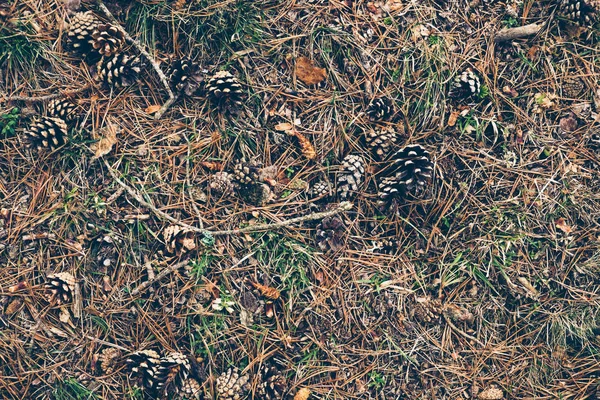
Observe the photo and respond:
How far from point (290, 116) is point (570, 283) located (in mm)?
1724

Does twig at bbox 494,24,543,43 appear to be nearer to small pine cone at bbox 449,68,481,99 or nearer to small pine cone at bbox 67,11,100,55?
small pine cone at bbox 449,68,481,99

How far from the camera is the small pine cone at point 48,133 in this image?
91.0 inches

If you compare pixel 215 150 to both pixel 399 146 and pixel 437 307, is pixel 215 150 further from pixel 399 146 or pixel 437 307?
pixel 437 307

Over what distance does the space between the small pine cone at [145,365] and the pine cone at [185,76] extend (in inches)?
52.7

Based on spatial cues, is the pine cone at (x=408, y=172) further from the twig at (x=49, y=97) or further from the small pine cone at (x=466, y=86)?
the twig at (x=49, y=97)

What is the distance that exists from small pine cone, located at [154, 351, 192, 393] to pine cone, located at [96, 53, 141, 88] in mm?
1412

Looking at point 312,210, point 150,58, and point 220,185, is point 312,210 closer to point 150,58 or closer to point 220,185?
point 220,185

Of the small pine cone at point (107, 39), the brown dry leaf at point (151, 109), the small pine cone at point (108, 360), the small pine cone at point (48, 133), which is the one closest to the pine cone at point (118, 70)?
the small pine cone at point (107, 39)

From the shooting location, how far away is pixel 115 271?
2.37 m

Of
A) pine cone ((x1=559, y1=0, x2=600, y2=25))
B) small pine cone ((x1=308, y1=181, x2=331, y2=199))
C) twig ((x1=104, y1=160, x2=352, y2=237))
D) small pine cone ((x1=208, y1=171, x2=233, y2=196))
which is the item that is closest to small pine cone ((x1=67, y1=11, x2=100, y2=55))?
twig ((x1=104, y1=160, x2=352, y2=237))

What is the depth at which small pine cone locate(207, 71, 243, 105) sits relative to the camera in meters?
2.35

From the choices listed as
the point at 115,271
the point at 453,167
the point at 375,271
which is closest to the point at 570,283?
the point at 453,167

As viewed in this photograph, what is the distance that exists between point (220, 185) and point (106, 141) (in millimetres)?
625

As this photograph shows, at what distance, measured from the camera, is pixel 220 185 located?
2.40 m
